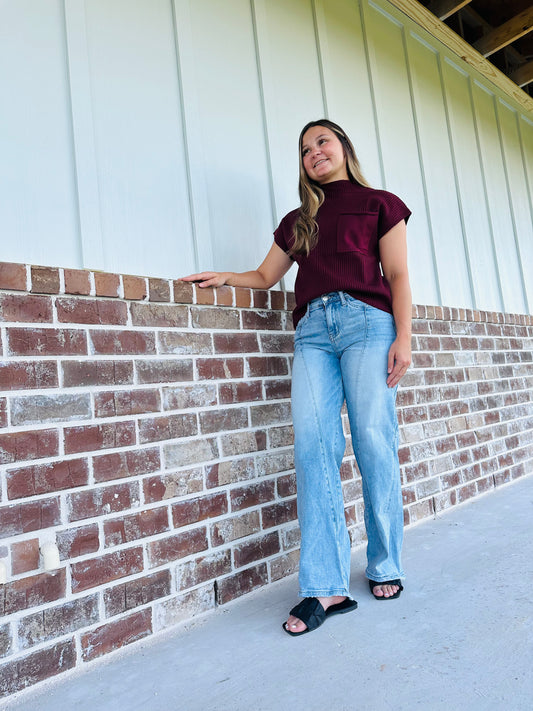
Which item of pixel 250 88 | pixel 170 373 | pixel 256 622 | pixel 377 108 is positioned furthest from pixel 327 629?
pixel 377 108

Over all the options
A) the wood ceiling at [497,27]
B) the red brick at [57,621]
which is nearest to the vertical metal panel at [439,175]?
the wood ceiling at [497,27]

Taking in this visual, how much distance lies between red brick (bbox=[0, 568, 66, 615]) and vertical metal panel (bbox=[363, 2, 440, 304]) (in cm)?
233

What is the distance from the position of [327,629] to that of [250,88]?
2.08 meters

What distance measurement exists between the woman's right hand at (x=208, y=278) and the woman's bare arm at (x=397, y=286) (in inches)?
23.1

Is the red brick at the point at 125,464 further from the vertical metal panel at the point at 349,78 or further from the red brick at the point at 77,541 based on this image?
the vertical metal panel at the point at 349,78

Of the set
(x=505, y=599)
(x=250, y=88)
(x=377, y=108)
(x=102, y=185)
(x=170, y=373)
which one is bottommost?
(x=505, y=599)

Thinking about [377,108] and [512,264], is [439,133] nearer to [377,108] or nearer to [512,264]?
[377,108]

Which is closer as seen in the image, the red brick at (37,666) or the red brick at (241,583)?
the red brick at (37,666)

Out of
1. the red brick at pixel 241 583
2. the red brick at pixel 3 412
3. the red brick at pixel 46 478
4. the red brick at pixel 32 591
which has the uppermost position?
the red brick at pixel 3 412

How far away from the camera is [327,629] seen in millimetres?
1652

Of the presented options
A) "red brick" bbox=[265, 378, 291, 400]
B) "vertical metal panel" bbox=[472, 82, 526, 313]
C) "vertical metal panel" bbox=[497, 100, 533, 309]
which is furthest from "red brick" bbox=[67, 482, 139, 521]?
"vertical metal panel" bbox=[497, 100, 533, 309]

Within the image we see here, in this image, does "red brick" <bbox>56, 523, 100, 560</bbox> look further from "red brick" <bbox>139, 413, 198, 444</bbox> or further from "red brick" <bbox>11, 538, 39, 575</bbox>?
"red brick" <bbox>139, 413, 198, 444</bbox>

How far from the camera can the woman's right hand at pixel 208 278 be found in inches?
76.4

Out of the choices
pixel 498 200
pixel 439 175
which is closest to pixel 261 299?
pixel 439 175
